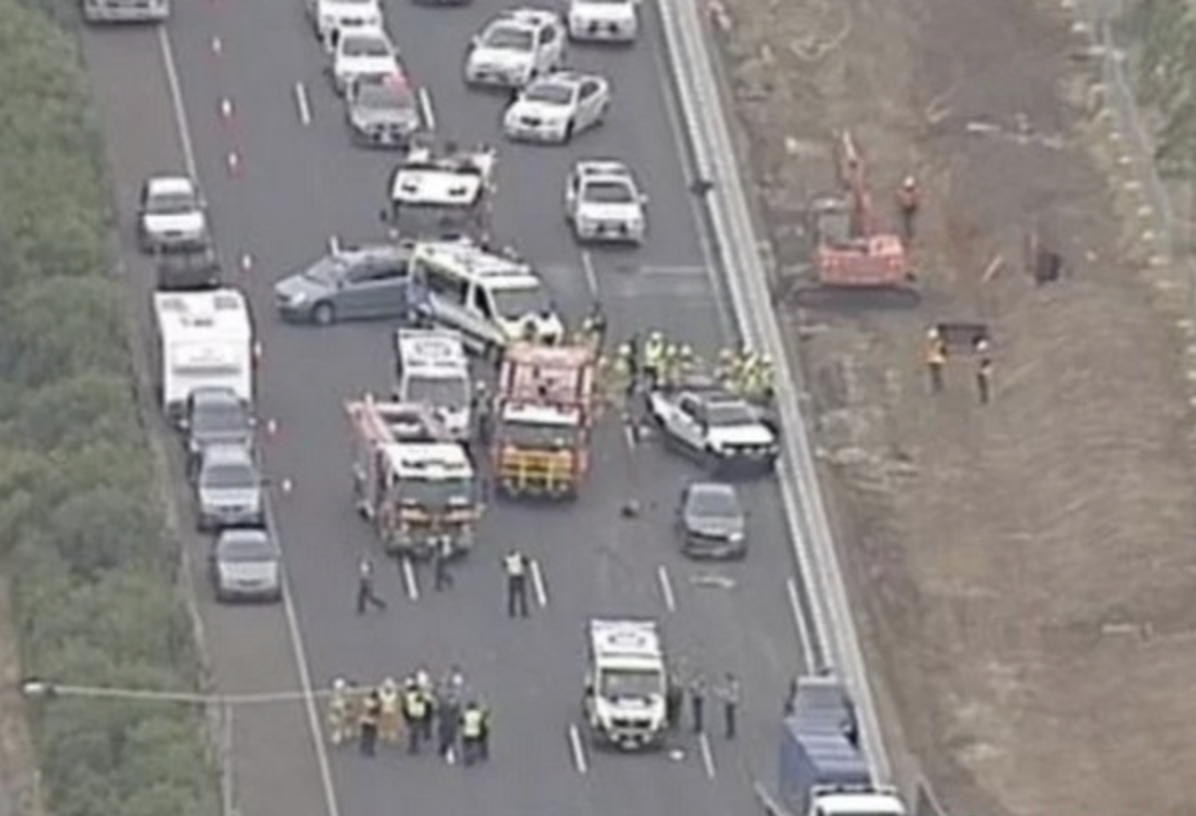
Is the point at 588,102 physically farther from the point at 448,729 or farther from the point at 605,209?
the point at 448,729

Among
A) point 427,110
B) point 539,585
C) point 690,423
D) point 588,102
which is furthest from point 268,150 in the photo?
point 539,585

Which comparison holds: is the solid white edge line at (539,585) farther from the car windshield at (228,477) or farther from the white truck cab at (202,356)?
the white truck cab at (202,356)

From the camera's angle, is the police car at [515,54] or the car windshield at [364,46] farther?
the police car at [515,54]

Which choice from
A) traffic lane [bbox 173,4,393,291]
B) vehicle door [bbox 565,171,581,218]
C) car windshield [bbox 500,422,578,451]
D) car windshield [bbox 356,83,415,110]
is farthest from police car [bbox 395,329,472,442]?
car windshield [bbox 356,83,415,110]

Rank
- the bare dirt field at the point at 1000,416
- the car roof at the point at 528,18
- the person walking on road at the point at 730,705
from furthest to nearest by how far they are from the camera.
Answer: the car roof at the point at 528,18 < the bare dirt field at the point at 1000,416 < the person walking on road at the point at 730,705

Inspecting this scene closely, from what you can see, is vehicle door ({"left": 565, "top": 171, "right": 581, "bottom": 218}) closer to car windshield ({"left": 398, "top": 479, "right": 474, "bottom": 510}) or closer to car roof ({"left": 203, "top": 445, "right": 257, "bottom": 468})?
car roof ({"left": 203, "top": 445, "right": 257, "bottom": 468})

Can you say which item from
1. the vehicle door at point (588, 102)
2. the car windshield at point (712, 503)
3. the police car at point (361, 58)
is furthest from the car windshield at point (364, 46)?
the car windshield at point (712, 503)

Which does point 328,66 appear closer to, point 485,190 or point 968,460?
point 485,190

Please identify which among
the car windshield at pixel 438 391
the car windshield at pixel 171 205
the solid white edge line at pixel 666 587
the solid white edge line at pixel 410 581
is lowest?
the solid white edge line at pixel 666 587
